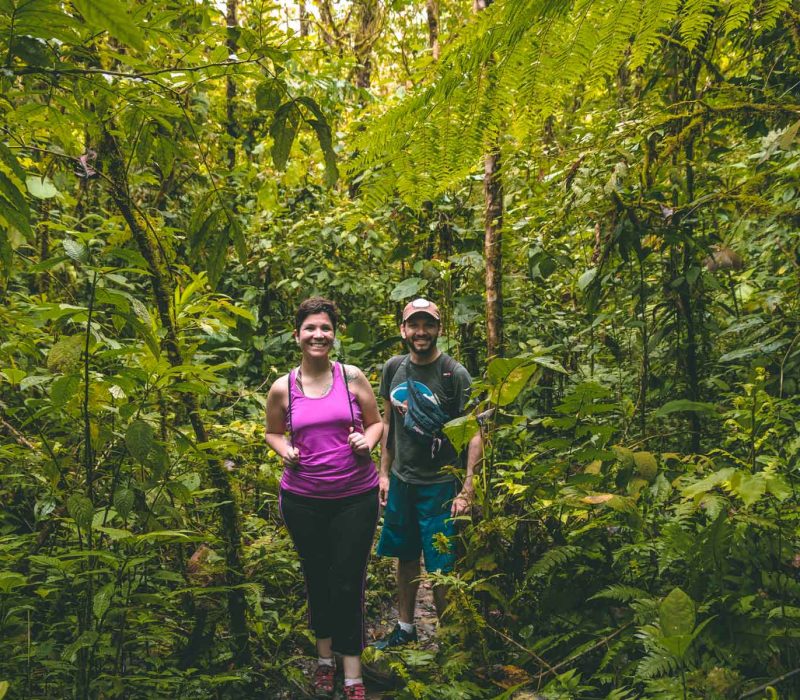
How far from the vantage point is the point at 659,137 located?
4.14 metres

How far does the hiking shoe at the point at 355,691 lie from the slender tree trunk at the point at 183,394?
1.91 ft

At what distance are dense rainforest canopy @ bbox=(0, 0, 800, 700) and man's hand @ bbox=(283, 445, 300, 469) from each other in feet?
1.33

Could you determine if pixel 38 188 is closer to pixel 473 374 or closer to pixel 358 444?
pixel 358 444

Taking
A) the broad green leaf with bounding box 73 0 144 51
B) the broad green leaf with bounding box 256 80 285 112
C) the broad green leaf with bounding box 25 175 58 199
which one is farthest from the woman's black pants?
the broad green leaf with bounding box 73 0 144 51

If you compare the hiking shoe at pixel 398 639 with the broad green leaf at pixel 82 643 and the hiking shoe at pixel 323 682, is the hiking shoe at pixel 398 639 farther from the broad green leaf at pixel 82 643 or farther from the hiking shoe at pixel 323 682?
the broad green leaf at pixel 82 643

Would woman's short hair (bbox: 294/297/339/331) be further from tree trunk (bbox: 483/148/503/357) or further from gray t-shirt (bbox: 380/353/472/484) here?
tree trunk (bbox: 483/148/503/357)

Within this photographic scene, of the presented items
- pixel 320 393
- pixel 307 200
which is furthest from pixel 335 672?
pixel 307 200

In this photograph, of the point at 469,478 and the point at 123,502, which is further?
the point at 469,478

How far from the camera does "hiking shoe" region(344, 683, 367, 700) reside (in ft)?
10.4

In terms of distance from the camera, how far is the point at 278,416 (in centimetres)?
355

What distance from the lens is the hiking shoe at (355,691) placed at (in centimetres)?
316

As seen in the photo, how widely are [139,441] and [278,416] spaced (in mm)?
1280

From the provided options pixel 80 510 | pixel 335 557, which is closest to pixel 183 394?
pixel 80 510

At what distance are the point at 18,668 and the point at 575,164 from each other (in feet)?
12.6
